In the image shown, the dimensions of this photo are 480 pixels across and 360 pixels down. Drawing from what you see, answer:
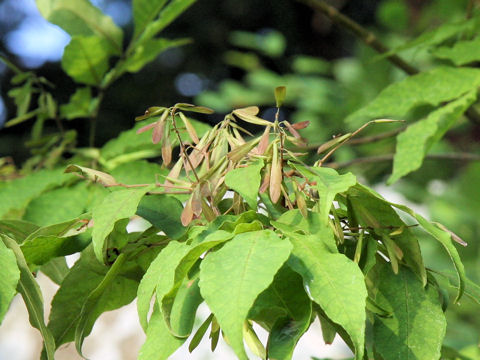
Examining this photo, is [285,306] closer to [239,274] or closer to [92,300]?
[239,274]

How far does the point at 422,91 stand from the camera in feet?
2.99

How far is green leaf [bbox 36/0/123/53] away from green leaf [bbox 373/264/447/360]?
63cm

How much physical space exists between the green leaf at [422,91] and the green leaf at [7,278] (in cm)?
57

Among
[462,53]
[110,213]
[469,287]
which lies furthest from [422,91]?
[110,213]

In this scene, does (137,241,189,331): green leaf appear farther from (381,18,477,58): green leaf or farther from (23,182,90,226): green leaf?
(381,18,477,58): green leaf

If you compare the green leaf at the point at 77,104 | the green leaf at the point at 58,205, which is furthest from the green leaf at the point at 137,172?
the green leaf at the point at 77,104

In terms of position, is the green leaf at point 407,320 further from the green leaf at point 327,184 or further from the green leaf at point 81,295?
the green leaf at point 81,295

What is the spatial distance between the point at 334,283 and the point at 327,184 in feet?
0.21

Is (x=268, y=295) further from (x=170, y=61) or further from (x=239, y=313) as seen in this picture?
(x=170, y=61)

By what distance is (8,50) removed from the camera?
4641 mm

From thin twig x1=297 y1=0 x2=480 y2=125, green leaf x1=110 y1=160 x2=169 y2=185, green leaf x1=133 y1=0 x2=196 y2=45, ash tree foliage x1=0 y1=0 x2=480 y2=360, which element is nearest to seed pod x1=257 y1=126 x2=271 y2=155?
ash tree foliage x1=0 y1=0 x2=480 y2=360

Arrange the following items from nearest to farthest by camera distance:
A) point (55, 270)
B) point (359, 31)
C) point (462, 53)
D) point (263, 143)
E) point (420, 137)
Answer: point (263, 143), point (55, 270), point (420, 137), point (462, 53), point (359, 31)

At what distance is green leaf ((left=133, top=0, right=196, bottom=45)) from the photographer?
93 cm

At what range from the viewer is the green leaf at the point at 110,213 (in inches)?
18.3
